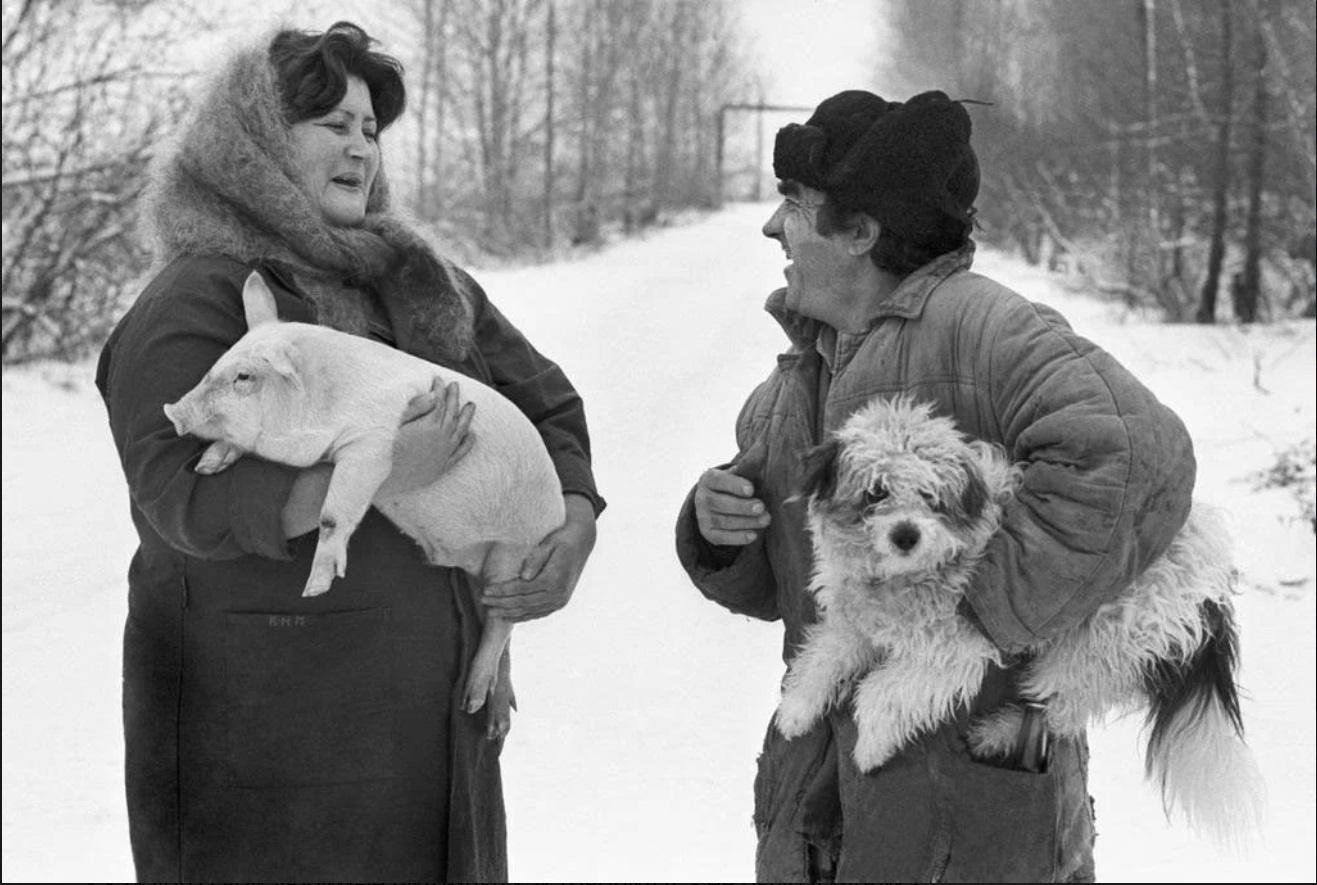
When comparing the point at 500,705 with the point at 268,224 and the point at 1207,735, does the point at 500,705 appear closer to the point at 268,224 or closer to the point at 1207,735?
the point at 268,224

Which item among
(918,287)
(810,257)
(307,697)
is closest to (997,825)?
(918,287)

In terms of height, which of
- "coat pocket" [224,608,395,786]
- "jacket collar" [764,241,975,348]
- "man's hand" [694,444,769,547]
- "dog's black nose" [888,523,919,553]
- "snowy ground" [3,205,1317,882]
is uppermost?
"jacket collar" [764,241,975,348]

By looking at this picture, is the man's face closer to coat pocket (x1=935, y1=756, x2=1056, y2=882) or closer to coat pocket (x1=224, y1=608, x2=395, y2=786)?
coat pocket (x1=935, y1=756, x2=1056, y2=882)

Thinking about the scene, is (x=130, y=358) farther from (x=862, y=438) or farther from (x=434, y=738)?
(x=862, y=438)

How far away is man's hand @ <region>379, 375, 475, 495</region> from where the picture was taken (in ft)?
8.45

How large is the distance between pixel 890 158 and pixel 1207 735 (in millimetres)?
1097

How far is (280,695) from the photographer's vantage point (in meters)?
2.76

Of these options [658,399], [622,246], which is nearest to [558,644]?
[658,399]

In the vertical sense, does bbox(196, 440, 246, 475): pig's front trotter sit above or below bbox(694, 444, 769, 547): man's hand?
above

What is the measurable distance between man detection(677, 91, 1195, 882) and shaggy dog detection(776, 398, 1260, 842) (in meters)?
0.05

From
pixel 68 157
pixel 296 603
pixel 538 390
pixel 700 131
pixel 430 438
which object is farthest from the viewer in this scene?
pixel 700 131

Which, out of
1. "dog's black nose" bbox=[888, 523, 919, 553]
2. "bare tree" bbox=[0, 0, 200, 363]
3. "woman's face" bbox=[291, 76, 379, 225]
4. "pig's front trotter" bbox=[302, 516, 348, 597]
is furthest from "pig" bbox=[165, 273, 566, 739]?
"bare tree" bbox=[0, 0, 200, 363]

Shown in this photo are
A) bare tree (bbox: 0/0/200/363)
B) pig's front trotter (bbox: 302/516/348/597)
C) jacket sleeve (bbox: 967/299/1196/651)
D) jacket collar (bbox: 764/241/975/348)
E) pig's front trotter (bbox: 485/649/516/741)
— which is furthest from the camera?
bare tree (bbox: 0/0/200/363)

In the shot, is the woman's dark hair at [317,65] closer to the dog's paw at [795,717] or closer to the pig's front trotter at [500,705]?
the pig's front trotter at [500,705]
